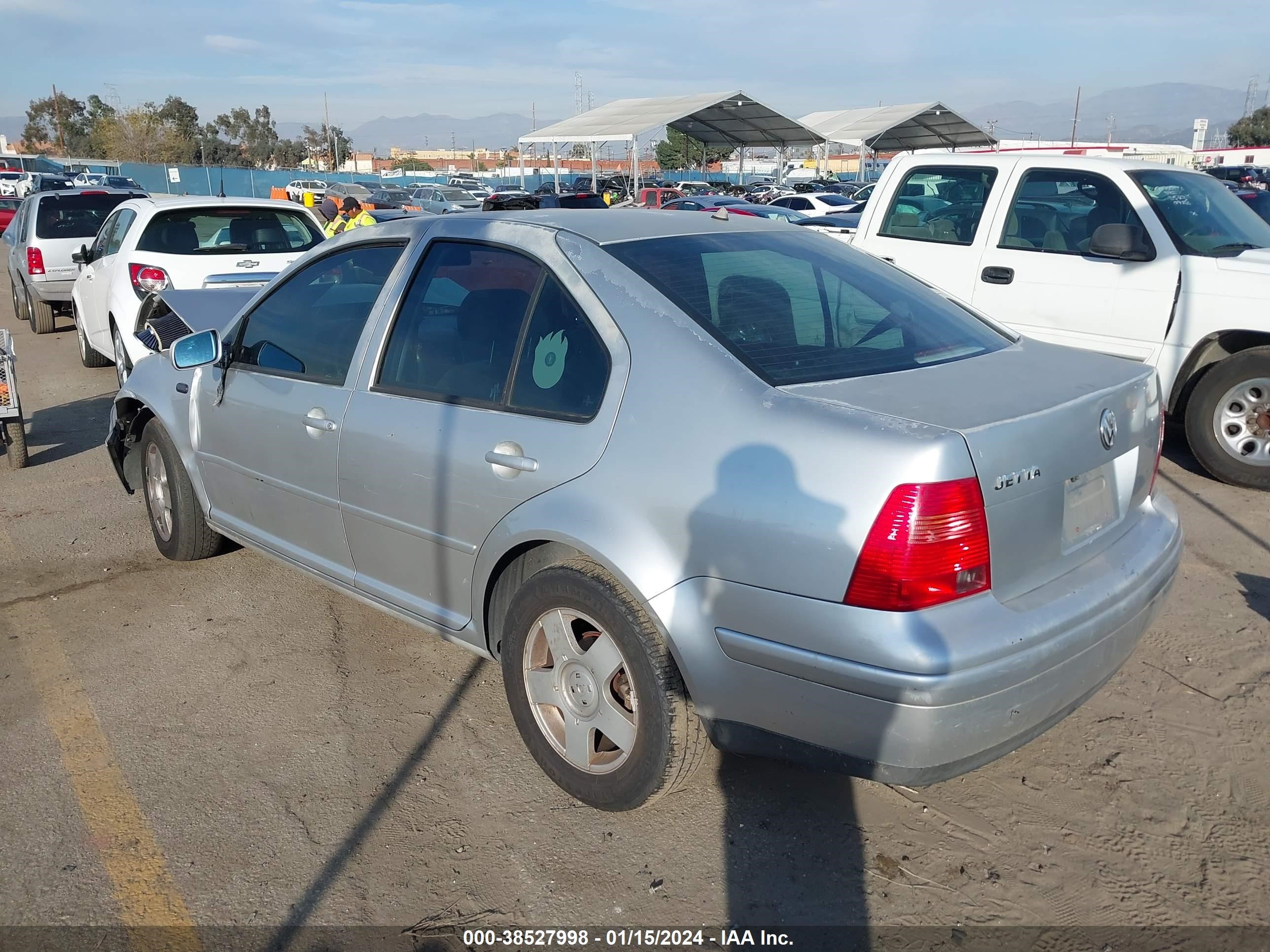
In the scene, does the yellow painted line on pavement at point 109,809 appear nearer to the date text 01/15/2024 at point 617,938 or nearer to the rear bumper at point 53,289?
the date text 01/15/2024 at point 617,938

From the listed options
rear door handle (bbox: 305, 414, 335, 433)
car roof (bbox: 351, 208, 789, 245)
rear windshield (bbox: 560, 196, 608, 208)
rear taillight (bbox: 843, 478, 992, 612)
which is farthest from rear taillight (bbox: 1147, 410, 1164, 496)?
rear windshield (bbox: 560, 196, 608, 208)

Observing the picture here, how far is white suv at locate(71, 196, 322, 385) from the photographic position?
27.1 ft

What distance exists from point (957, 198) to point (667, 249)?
4747mm

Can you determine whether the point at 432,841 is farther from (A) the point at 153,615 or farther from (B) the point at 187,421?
(B) the point at 187,421

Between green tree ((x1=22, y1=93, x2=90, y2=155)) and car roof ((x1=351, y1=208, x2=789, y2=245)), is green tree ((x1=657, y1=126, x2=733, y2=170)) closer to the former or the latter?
green tree ((x1=22, y1=93, x2=90, y2=155))

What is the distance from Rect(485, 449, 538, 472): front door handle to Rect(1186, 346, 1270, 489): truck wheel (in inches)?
197

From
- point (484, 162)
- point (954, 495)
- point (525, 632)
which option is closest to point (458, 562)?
point (525, 632)

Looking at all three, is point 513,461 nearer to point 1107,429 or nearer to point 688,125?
point 1107,429

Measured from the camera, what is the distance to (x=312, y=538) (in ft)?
12.9

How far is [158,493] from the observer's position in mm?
5102

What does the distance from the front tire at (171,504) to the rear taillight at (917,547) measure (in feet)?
11.4

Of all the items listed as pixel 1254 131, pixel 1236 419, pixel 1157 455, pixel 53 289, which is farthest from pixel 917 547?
pixel 1254 131

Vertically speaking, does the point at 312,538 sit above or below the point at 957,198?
below

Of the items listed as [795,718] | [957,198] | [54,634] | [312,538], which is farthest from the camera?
[957,198]
